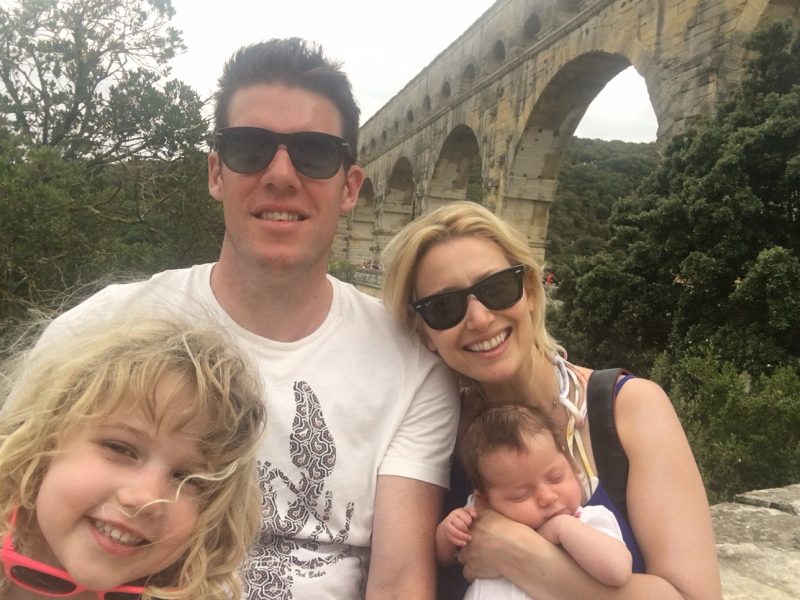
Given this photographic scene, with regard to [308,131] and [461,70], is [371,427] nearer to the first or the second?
[308,131]

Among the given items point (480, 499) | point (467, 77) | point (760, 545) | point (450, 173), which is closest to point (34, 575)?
point (480, 499)

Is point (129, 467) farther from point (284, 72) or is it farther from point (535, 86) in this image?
point (535, 86)

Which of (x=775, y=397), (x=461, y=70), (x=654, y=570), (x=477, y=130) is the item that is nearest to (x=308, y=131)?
(x=654, y=570)

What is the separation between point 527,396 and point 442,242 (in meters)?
0.46

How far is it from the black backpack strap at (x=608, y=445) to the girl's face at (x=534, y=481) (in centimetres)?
7

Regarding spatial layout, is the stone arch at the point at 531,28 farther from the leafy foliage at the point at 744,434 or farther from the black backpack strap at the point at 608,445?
the black backpack strap at the point at 608,445

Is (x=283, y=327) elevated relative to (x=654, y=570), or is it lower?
elevated

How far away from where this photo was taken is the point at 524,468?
4.74 ft

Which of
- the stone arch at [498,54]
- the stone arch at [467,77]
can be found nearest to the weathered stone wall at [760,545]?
the stone arch at [498,54]

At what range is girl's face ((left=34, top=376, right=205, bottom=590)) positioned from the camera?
95 centimetres

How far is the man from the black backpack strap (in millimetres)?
366

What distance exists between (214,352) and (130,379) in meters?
0.16

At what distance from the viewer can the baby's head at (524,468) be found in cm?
144

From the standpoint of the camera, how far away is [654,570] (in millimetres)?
1294
